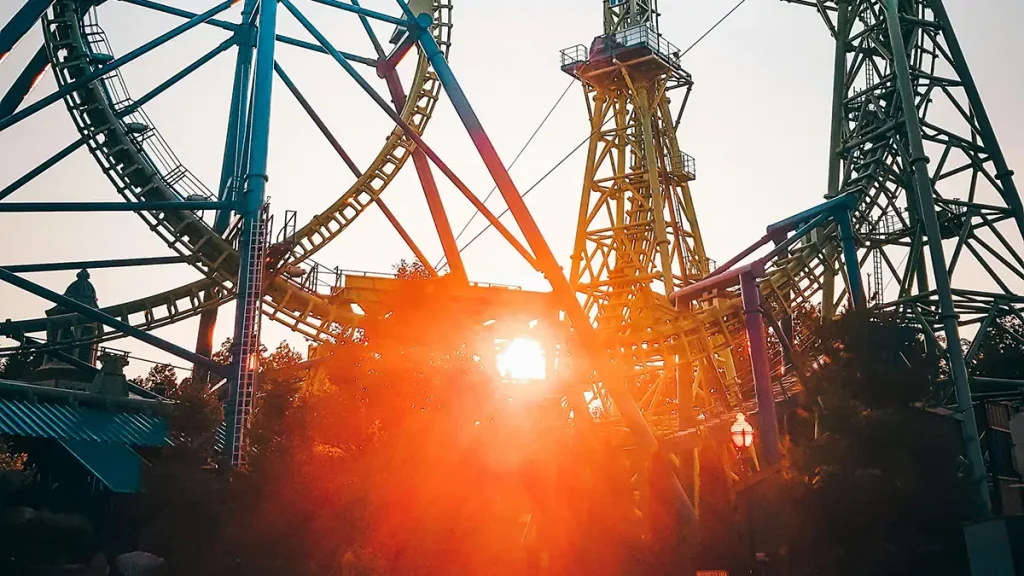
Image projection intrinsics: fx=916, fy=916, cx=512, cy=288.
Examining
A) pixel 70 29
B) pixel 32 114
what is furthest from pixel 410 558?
pixel 70 29

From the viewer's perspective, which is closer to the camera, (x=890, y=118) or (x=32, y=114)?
(x=32, y=114)

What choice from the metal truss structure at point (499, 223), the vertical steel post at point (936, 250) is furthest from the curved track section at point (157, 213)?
the vertical steel post at point (936, 250)

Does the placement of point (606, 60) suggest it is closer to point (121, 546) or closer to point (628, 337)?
point (628, 337)

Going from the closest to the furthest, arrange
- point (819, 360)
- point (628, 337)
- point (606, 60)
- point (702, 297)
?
point (819, 360), point (702, 297), point (628, 337), point (606, 60)

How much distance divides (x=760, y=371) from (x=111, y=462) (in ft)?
38.4

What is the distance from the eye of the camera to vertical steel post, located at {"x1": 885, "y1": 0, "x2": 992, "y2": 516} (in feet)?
55.0

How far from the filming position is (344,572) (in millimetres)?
12289

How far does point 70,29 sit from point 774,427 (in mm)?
15995

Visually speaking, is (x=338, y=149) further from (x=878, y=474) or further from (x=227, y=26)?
(x=878, y=474)

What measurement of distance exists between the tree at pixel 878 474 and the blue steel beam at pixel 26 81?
16.8 metres

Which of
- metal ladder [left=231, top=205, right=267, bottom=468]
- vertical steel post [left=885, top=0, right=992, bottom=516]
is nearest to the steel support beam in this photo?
metal ladder [left=231, top=205, right=267, bottom=468]

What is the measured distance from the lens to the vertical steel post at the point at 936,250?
55.0 feet

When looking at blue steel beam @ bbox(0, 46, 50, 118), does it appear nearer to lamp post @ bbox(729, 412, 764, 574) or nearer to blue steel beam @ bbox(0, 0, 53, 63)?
blue steel beam @ bbox(0, 0, 53, 63)

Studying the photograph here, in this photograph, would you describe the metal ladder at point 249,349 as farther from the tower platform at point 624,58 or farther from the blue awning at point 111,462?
the tower platform at point 624,58
